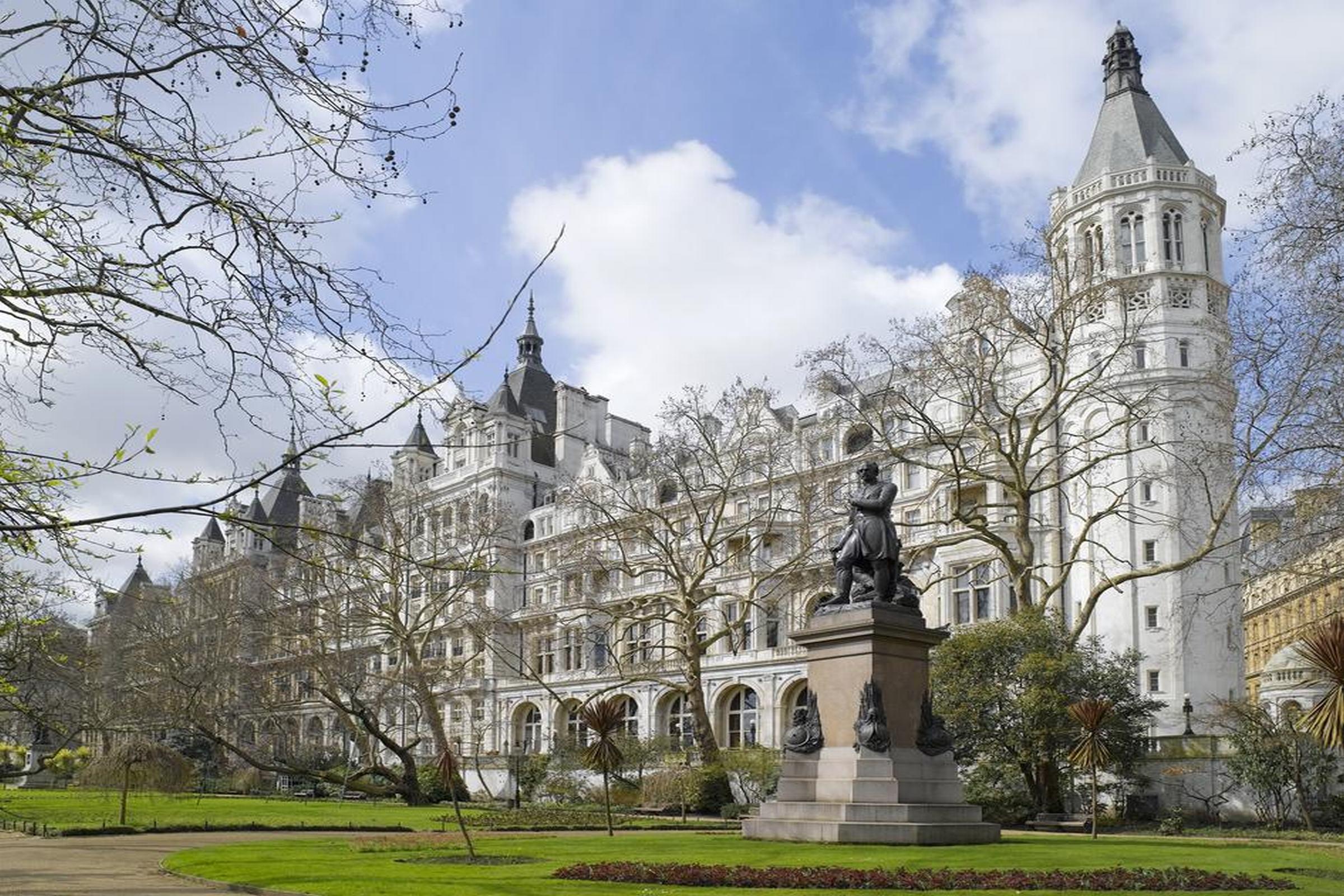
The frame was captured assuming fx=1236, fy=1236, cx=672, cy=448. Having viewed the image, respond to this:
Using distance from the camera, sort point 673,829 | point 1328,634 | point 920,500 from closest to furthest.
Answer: point 1328,634, point 673,829, point 920,500

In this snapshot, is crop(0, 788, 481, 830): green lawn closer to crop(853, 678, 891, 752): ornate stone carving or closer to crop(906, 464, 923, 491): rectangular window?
crop(853, 678, 891, 752): ornate stone carving

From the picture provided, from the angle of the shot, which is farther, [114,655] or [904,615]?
[114,655]

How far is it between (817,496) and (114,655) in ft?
139

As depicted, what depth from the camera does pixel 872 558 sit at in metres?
20.6

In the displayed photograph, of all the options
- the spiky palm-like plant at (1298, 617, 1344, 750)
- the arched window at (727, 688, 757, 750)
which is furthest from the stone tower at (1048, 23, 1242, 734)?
the spiky palm-like plant at (1298, 617, 1344, 750)

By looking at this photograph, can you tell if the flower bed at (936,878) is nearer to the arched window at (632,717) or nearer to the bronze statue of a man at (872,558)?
the bronze statue of a man at (872,558)

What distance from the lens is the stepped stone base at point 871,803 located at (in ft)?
60.0

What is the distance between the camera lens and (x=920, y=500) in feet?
175

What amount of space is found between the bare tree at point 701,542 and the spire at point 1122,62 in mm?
21073

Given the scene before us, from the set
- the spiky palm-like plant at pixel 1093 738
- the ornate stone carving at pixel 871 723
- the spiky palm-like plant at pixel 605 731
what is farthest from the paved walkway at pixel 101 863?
the spiky palm-like plant at pixel 1093 738

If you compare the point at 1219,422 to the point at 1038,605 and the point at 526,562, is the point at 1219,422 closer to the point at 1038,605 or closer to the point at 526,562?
the point at 1038,605

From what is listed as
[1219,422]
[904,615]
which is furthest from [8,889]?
[1219,422]

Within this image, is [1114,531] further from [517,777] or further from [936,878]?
[936,878]

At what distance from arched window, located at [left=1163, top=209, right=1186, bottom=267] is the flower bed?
38809 mm
